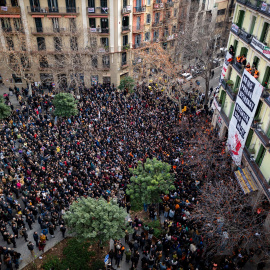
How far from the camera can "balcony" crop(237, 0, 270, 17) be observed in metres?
20.8

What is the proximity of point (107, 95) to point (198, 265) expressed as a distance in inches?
983

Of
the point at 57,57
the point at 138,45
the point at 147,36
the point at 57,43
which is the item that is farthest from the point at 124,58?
the point at 57,43

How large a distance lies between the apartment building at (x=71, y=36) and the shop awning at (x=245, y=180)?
23.8 meters

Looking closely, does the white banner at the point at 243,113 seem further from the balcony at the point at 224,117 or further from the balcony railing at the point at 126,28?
the balcony railing at the point at 126,28

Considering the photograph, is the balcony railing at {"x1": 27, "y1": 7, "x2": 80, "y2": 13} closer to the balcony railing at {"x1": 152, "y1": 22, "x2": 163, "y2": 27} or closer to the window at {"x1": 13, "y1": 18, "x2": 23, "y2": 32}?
the window at {"x1": 13, "y1": 18, "x2": 23, "y2": 32}

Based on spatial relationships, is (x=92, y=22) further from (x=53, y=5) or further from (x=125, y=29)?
(x=53, y=5)

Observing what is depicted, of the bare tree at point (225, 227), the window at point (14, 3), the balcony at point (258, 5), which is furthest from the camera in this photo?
the window at point (14, 3)

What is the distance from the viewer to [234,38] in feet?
89.8

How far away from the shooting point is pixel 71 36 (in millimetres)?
36125

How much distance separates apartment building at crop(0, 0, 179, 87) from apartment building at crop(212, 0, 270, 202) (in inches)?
731

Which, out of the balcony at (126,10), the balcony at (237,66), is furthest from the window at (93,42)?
the balcony at (237,66)

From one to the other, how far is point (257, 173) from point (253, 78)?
7552mm

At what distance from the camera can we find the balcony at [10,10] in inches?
1443

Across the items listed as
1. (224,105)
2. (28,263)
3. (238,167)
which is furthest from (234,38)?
(28,263)
